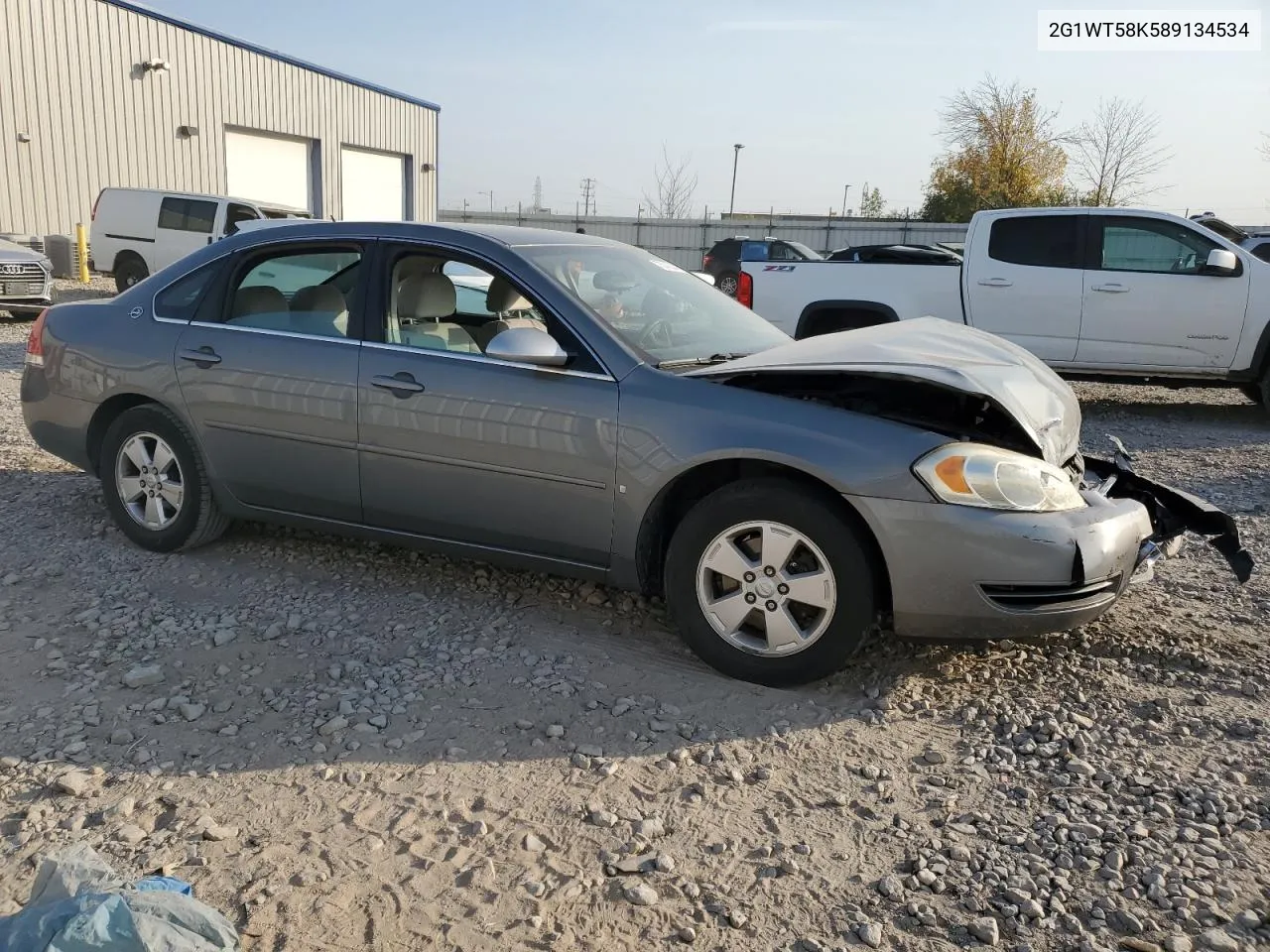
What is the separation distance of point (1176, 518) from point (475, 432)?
9.02 ft

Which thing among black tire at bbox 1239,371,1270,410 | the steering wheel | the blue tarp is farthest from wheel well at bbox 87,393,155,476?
black tire at bbox 1239,371,1270,410

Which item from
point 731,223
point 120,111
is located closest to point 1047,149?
point 731,223

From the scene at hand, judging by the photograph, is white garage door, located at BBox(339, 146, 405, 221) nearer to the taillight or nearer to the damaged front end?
the taillight

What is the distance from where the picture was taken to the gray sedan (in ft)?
11.3

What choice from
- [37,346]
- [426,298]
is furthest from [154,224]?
[426,298]

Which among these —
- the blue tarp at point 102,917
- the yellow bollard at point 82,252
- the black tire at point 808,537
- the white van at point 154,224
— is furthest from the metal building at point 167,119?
the blue tarp at point 102,917

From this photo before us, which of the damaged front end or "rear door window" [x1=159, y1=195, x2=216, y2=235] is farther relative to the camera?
"rear door window" [x1=159, y1=195, x2=216, y2=235]

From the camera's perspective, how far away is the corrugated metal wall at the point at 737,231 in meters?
32.6

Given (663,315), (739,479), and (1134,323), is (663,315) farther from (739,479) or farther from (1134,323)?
(1134,323)

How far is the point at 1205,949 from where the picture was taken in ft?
7.77

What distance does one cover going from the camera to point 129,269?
18.8 m

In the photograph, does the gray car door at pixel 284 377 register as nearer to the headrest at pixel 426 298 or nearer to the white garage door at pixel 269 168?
the headrest at pixel 426 298

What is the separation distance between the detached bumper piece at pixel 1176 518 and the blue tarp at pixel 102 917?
10.8 feet

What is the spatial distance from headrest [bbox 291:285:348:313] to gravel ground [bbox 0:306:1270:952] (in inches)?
45.8
